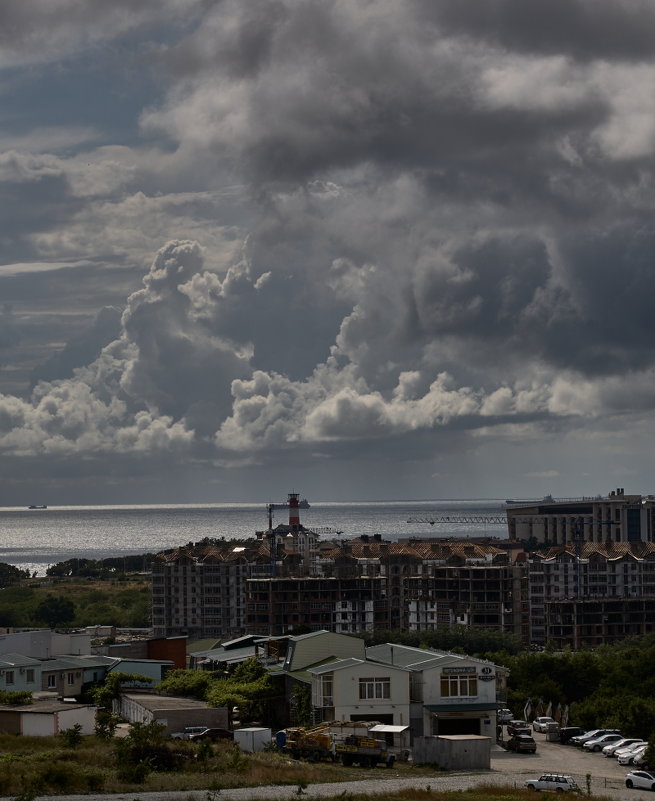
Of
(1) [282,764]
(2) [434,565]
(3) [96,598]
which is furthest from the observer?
(3) [96,598]

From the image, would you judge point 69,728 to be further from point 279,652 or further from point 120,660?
point 279,652

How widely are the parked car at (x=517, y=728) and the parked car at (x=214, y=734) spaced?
14.5 meters

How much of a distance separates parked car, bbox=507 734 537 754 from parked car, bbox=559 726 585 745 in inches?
184

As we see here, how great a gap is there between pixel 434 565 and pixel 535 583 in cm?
1303

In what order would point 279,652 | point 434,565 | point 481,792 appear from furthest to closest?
point 434,565, point 279,652, point 481,792

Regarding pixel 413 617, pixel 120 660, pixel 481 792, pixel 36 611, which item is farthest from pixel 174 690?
pixel 36 611

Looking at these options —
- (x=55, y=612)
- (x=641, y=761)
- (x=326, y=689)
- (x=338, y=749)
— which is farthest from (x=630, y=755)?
(x=55, y=612)

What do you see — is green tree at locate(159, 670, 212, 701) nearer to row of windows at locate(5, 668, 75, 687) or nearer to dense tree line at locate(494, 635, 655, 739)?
row of windows at locate(5, 668, 75, 687)

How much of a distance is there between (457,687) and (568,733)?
7.68 metres

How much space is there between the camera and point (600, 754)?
62656mm

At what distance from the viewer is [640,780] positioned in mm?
52906

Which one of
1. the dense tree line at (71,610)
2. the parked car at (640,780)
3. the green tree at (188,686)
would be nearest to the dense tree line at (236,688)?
the green tree at (188,686)

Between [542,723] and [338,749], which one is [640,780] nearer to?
[338,749]

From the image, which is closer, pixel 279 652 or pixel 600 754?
pixel 600 754
